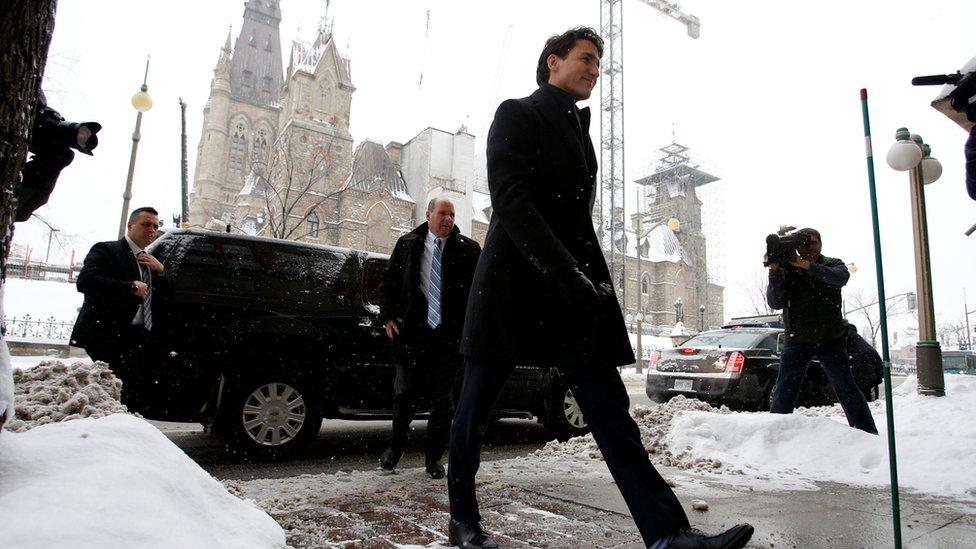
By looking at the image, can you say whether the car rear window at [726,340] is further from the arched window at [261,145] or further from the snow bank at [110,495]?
the arched window at [261,145]

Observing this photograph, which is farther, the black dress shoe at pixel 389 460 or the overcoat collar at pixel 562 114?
the black dress shoe at pixel 389 460

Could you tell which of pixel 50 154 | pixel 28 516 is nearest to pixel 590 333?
pixel 28 516

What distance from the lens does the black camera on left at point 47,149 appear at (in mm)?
1860

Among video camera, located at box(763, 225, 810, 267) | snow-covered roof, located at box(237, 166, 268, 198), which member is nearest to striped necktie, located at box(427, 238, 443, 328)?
video camera, located at box(763, 225, 810, 267)

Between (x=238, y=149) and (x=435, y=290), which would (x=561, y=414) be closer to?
(x=435, y=290)

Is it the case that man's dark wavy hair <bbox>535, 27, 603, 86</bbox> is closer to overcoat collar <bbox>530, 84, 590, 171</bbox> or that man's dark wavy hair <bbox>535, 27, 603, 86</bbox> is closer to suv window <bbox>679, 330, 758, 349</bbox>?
overcoat collar <bbox>530, 84, 590, 171</bbox>

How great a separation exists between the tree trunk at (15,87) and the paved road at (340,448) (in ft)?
10.4

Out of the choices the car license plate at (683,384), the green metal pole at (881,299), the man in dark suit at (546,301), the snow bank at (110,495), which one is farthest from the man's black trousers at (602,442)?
the car license plate at (683,384)

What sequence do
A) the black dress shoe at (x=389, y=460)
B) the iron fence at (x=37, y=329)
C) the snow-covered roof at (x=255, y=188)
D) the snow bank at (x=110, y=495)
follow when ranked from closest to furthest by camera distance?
the snow bank at (x=110, y=495), the black dress shoe at (x=389, y=460), the iron fence at (x=37, y=329), the snow-covered roof at (x=255, y=188)

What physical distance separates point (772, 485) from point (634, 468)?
7.22ft

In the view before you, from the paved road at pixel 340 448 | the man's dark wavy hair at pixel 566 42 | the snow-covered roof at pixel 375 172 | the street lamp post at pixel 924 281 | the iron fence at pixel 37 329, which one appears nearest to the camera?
the man's dark wavy hair at pixel 566 42

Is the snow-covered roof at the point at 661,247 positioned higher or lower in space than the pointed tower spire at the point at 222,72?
lower

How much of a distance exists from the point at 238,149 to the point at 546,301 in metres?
74.2

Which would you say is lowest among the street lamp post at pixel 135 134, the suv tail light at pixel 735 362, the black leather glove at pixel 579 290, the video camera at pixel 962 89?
the suv tail light at pixel 735 362
